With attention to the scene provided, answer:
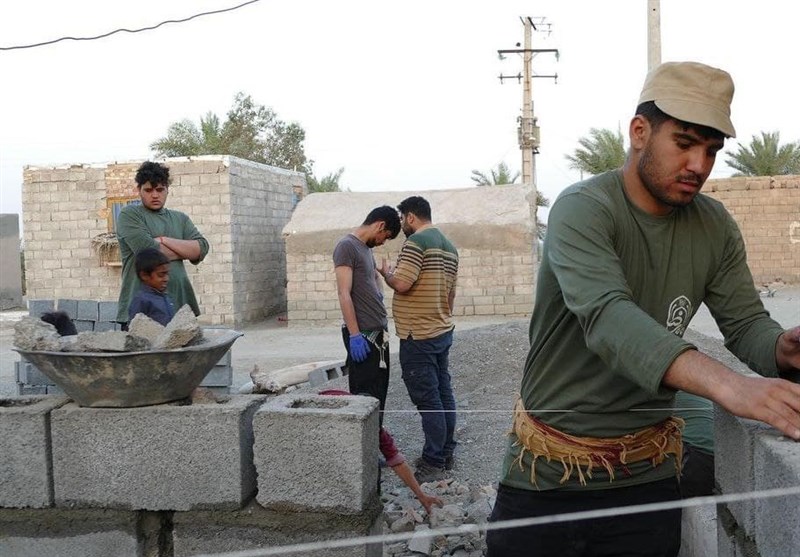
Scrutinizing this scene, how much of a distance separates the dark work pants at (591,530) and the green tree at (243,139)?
2537cm

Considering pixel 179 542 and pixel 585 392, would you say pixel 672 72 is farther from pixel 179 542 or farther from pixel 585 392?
pixel 179 542

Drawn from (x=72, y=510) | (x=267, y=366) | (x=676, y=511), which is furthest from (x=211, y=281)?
(x=676, y=511)

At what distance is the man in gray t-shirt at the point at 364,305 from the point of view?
535 centimetres

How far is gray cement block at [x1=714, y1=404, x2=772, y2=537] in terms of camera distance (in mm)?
1943

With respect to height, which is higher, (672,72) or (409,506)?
(672,72)

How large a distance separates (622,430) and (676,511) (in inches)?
12.9

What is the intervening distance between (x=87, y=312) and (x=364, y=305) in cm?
248

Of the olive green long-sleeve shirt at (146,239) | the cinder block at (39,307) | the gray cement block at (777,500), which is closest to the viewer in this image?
the gray cement block at (777,500)

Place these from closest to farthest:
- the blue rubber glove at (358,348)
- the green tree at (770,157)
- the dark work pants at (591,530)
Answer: the dark work pants at (591,530) → the blue rubber glove at (358,348) → the green tree at (770,157)

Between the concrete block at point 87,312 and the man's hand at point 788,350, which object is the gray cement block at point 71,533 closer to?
the man's hand at point 788,350

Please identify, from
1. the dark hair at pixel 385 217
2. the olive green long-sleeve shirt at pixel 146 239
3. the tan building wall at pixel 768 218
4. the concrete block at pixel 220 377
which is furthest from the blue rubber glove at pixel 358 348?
the tan building wall at pixel 768 218

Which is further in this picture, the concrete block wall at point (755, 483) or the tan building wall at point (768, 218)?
the tan building wall at point (768, 218)

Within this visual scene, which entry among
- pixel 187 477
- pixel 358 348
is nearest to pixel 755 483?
pixel 187 477

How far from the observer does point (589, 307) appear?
1740mm
